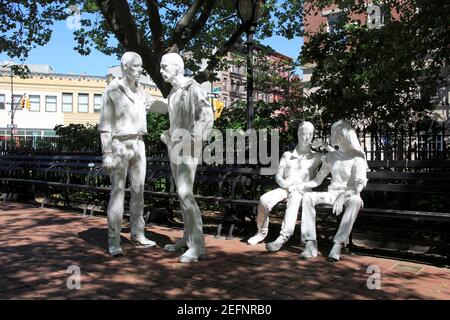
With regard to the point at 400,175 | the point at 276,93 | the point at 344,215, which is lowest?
the point at 344,215

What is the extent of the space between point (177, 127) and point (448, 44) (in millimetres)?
5399

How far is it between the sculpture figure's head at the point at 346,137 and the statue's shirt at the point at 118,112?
2.36 metres

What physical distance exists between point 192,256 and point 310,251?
1374mm

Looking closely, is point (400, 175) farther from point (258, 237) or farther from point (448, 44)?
point (448, 44)

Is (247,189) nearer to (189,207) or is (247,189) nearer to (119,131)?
(189,207)

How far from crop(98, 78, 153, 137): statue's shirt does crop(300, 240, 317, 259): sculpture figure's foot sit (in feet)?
7.83

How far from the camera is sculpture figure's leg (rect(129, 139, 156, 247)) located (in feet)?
18.6

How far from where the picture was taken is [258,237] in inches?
248

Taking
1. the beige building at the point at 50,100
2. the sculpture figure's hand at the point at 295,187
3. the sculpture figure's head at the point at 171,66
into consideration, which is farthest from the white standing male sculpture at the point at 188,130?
the beige building at the point at 50,100

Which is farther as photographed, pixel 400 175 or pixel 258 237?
pixel 258 237

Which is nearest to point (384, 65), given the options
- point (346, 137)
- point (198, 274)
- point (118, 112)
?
point (346, 137)

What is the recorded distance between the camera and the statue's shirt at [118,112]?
548 centimetres

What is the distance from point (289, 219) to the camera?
575cm

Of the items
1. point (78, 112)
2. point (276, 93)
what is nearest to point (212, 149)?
point (276, 93)
